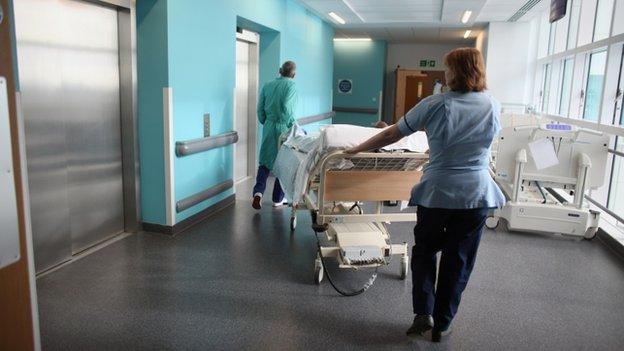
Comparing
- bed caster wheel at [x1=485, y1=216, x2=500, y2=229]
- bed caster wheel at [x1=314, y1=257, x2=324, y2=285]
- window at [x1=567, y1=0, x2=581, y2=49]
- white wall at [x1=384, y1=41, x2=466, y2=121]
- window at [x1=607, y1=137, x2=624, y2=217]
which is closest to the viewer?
bed caster wheel at [x1=314, y1=257, x2=324, y2=285]

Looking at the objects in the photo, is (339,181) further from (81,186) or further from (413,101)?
(413,101)

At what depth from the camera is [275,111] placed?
546 centimetres

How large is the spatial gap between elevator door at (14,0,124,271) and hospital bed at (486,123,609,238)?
3.63 metres

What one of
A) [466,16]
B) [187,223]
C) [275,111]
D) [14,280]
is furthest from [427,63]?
[14,280]

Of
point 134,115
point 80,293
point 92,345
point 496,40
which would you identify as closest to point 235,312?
point 92,345

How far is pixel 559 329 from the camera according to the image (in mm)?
2979

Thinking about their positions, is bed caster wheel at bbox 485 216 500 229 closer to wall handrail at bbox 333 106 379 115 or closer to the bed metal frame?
the bed metal frame

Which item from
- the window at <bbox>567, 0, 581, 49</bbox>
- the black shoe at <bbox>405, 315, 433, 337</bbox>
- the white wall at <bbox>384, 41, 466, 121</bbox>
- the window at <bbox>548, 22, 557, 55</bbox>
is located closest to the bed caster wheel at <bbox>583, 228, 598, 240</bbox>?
the black shoe at <bbox>405, 315, 433, 337</bbox>

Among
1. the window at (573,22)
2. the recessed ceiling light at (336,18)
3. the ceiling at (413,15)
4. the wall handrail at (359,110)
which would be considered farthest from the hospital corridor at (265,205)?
the wall handrail at (359,110)

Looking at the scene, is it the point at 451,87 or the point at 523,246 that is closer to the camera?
the point at 451,87

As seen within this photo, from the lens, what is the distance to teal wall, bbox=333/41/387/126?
12.8 metres

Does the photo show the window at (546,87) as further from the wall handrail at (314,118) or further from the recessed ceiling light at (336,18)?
the wall handrail at (314,118)

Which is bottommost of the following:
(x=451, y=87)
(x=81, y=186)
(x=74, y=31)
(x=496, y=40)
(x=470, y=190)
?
(x=81, y=186)

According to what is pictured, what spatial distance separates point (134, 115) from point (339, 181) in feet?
6.59
